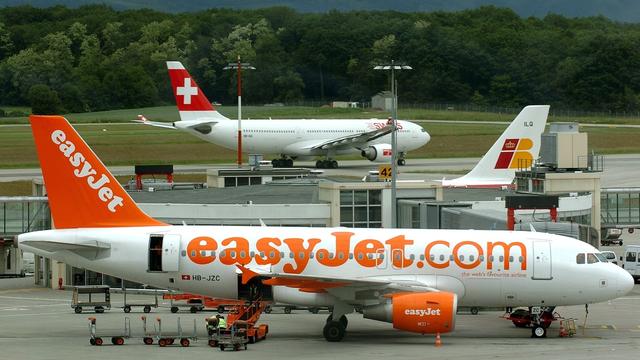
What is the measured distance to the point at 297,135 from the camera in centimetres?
10531

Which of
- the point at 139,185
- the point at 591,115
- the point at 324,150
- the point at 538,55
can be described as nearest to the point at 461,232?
the point at 139,185

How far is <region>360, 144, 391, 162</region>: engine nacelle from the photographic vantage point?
104m

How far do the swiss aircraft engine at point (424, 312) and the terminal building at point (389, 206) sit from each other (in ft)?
34.2

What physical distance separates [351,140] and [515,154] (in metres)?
37.5

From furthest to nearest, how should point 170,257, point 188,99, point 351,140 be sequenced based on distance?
point 351,140, point 188,99, point 170,257

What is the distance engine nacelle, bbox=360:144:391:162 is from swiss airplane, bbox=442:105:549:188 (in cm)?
3629

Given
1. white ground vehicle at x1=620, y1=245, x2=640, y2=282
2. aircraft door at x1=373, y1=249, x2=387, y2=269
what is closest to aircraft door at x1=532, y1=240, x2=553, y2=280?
aircraft door at x1=373, y1=249, x2=387, y2=269

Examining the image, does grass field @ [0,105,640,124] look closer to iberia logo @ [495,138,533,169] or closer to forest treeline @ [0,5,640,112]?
forest treeline @ [0,5,640,112]

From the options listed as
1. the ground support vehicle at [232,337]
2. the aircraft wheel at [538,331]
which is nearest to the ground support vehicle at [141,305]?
the ground support vehicle at [232,337]

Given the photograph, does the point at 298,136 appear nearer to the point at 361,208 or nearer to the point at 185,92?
the point at 185,92

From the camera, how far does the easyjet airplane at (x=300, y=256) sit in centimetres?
4247

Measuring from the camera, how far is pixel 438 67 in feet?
607

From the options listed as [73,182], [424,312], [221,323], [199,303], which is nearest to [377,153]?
[199,303]

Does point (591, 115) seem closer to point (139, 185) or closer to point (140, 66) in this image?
point (140, 66)
